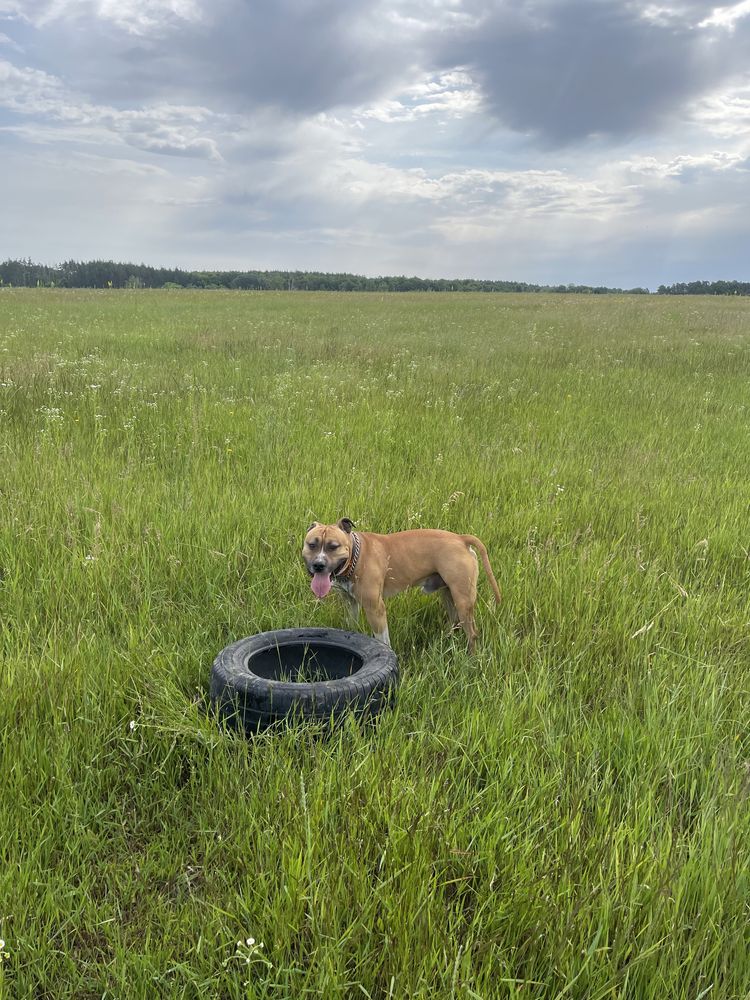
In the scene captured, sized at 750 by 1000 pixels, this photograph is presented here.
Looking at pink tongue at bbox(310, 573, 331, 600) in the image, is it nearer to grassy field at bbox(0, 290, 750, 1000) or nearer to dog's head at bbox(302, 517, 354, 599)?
dog's head at bbox(302, 517, 354, 599)

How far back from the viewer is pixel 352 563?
151 inches

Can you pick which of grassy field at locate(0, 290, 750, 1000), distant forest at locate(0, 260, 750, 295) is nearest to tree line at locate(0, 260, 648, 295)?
distant forest at locate(0, 260, 750, 295)

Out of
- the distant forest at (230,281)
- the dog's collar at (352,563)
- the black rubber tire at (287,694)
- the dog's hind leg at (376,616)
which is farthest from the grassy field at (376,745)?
the distant forest at (230,281)

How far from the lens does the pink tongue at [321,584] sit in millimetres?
3609

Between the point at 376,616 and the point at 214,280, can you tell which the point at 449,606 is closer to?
the point at 376,616

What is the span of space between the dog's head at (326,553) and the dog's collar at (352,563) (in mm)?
30

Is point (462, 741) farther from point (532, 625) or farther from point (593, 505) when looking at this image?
point (593, 505)

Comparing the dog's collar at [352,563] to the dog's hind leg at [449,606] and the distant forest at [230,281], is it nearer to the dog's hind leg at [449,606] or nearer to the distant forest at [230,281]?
the dog's hind leg at [449,606]

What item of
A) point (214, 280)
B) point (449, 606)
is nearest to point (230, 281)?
point (214, 280)

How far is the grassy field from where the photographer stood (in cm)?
187

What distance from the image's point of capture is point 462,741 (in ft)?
9.07

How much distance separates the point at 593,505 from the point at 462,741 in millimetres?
3595

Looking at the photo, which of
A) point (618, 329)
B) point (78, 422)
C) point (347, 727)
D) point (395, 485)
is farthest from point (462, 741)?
point (618, 329)

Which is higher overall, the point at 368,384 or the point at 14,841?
the point at 368,384
